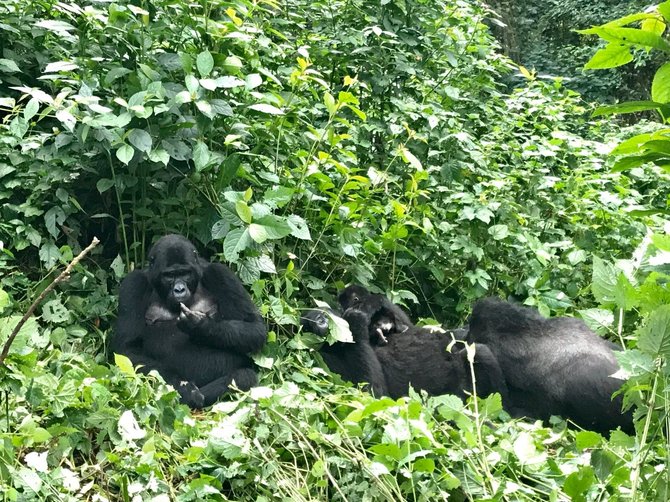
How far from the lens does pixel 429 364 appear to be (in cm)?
489

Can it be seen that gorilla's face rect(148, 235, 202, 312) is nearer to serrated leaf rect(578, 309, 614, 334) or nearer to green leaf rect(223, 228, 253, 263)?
green leaf rect(223, 228, 253, 263)

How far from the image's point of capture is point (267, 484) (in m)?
3.09

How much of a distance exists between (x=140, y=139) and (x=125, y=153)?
156 mm

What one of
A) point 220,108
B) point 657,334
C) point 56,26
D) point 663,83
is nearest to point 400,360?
point 220,108

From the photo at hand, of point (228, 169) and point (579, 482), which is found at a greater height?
point (228, 169)

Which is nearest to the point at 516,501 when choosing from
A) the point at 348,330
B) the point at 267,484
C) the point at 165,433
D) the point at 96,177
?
the point at 267,484

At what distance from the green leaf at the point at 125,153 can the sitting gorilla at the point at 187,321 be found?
21.2 inches

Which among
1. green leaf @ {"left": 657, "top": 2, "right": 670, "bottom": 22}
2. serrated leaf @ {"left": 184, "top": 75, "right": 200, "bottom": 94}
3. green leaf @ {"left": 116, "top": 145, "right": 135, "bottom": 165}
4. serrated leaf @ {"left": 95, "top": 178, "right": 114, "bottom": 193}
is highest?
green leaf @ {"left": 657, "top": 2, "right": 670, "bottom": 22}

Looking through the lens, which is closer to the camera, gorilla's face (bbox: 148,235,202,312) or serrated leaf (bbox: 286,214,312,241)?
serrated leaf (bbox: 286,214,312,241)

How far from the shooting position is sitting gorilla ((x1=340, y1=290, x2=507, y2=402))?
4.82m

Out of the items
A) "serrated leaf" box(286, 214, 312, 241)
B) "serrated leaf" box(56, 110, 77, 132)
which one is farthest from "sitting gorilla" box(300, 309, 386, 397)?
"serrated leaf" box(56, 110, 77, 132)

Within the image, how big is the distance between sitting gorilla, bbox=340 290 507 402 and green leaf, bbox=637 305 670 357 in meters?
2.50

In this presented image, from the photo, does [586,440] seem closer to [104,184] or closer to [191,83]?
[191,83]

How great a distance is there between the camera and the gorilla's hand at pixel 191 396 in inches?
168
